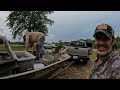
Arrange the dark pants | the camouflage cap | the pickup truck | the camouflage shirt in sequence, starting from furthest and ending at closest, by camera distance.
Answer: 1. the pickup truck
2. the dark pants
3. the camouflage cap
4. the camouflage shirt

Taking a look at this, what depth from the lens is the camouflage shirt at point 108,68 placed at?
4.19 feet

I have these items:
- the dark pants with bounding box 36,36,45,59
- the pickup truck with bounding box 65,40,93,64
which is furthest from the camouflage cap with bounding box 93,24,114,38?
the pickup truck with bounding box 65,40,93,64

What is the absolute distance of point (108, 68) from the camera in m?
1.33

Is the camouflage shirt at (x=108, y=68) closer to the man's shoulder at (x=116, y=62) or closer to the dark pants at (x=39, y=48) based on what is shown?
the man's shoulder at (x=116, y=62)

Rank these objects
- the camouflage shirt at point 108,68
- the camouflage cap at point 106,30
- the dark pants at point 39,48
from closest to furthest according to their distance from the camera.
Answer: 1. the camouflage shirt at point 108,68
2. the camouflage cap at point 106,30
3. the dark pants at point 39,48

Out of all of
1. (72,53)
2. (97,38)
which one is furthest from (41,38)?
(97,38)

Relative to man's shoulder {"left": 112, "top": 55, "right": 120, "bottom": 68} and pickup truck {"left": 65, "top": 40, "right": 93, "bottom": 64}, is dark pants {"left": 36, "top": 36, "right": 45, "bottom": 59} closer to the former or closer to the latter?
pickup truck {"left": 65, "top": 40, "right": 93, "bottom": 64}

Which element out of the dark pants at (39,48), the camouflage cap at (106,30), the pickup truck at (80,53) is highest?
the camouflage cap at (106,30)

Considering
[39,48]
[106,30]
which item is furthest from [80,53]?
[106,30]

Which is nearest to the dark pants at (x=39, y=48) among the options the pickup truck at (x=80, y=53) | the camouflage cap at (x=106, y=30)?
the pickup truck at (x=80, y=53)

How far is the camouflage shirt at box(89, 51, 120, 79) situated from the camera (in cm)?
128
